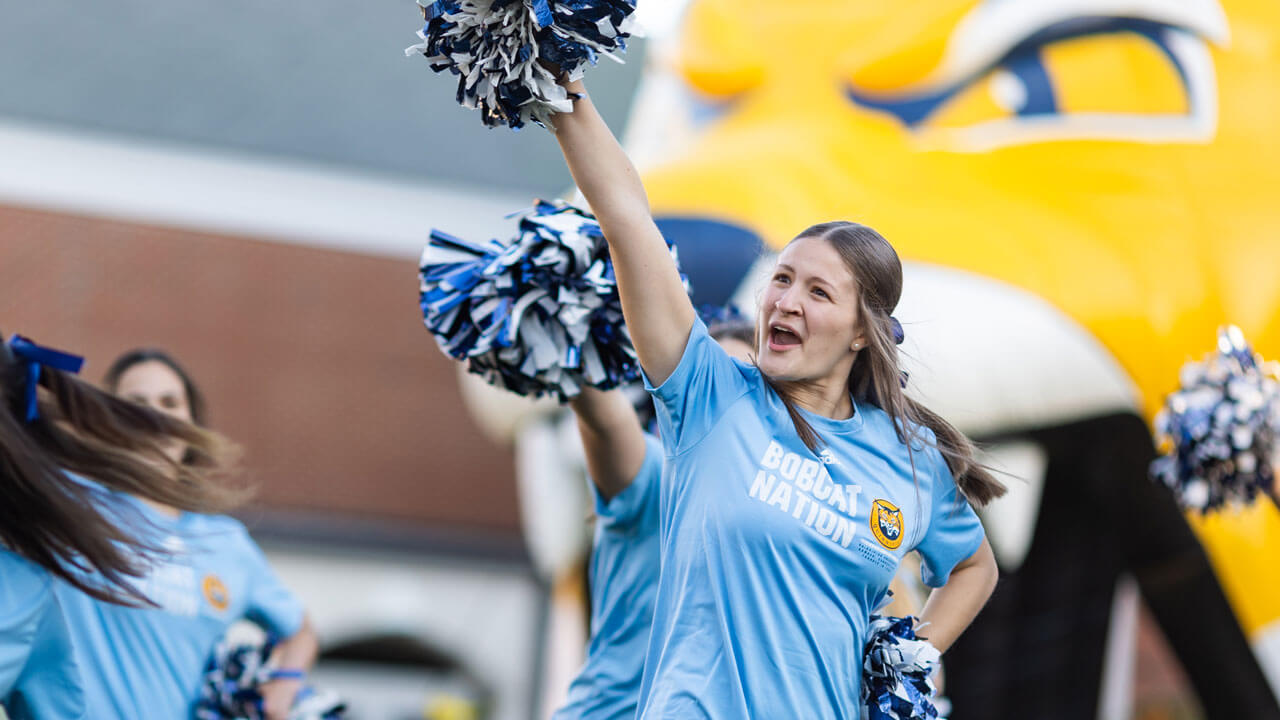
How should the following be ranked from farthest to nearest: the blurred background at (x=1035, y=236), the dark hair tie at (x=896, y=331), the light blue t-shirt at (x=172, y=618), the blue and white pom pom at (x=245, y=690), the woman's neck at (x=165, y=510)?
the blurred background at (x=1035, y=236) < the woman's neck at (x=165, y=510) < the blue and white pom pom at (x=245, y=690) < the light blue t-shirt at (x=172, y=618) < the dark hair tie at (x=896, y=331)

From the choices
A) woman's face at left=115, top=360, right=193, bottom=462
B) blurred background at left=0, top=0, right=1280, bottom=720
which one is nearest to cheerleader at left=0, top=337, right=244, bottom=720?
woman's face at left=115, top=360, right=193, bottom=462

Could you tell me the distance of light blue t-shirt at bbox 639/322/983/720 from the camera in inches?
76.8

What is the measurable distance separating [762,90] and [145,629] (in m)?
4.33

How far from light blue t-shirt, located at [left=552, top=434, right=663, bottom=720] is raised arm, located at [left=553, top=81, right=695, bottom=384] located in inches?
36.8

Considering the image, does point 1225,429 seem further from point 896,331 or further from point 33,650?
point 33,650

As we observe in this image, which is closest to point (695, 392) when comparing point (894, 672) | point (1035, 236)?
point (894, 672)

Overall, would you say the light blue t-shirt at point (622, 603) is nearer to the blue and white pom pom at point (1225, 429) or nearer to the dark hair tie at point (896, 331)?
the dark hair tie at point (896, 331)

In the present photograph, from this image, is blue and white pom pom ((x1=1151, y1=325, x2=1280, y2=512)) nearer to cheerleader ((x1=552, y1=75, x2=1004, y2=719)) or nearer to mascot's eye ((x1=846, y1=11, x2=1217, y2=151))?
mascot's eye ((x1=846, y1=11, x2=1217, y2=151))

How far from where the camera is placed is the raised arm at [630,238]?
6.51ft

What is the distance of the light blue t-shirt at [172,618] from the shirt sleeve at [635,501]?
36.3 inches

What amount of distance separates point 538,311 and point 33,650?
1169 millimetres

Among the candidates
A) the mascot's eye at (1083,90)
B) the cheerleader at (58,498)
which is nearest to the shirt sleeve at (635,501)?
the cheerleader at (58,498)

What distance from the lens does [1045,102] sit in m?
6.19

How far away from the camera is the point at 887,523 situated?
6.88 feet
